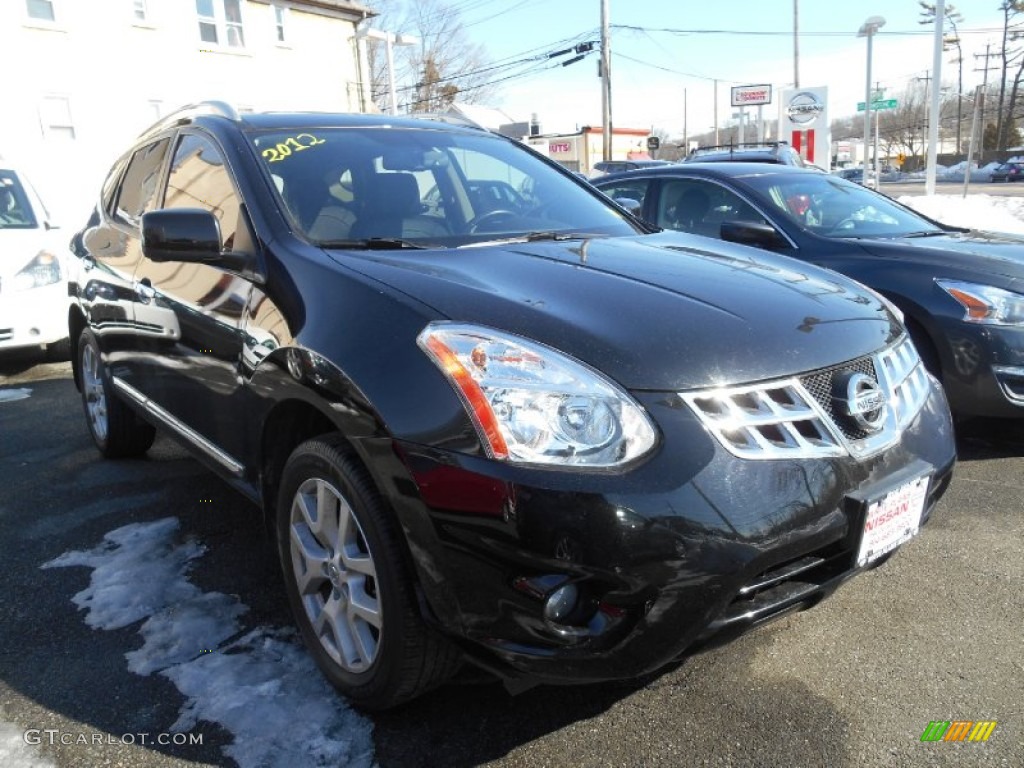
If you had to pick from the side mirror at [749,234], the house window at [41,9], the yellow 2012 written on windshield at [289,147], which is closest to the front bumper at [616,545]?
the yellow 2012 written on windshield at [289,147]

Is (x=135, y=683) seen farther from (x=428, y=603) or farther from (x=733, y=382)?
(x=733, y=382)

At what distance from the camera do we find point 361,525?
81.1 inches

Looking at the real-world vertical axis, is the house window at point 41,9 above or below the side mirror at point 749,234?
above

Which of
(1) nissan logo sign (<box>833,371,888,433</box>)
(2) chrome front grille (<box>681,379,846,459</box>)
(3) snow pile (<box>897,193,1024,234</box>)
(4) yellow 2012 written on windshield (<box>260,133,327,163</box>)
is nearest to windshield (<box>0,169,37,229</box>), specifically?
(4) yellow 2012 written on windshield (<box>260,133,327,163</box>)

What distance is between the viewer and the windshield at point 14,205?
7.45 meters

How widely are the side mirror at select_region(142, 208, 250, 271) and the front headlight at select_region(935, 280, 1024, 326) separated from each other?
3.51m

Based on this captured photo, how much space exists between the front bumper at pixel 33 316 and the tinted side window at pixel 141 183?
3000 mm

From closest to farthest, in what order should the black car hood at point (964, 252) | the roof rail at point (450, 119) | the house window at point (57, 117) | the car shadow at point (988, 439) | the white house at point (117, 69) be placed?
the roof rail at point (450, 119) → the black car hood at point (964, 252) → the car shadow at point (988, 439) → the white house at point (117, 69) → the house window at point (57, 117)

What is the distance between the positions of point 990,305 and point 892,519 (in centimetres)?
258

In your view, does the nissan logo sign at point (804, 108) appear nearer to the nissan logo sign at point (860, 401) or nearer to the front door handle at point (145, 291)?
the front door handle at point (145, 291)

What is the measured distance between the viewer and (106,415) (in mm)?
4457

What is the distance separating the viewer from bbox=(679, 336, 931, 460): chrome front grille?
1.87 meters

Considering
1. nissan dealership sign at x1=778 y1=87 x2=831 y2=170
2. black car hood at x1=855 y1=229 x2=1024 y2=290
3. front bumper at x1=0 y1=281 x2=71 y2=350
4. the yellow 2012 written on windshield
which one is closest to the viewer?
the yellow 2012 written on windshield

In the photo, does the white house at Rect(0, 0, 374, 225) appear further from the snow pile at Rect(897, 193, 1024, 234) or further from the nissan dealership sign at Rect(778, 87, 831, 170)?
the snow pile at Rect(897, 193, 1024, 234)
